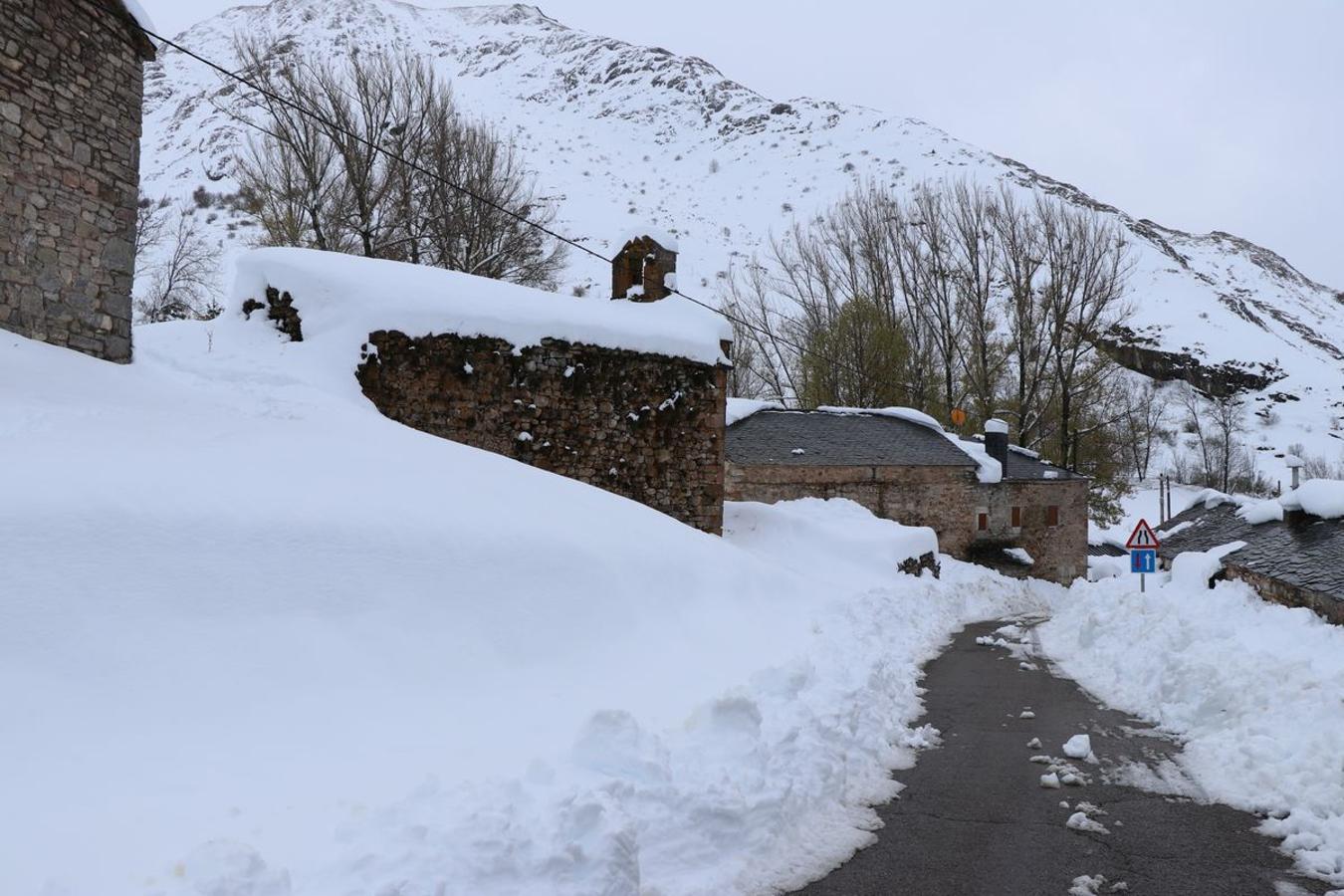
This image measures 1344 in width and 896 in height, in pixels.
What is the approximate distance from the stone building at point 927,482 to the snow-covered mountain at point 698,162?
64.2 ft

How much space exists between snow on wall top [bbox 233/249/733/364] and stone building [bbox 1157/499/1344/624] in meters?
9.14

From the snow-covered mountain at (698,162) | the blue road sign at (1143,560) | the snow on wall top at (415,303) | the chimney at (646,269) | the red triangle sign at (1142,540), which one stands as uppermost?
the snow-covered mountain at (698,162)

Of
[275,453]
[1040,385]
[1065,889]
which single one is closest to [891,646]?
[1065,889]

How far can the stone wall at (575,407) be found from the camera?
11961mm

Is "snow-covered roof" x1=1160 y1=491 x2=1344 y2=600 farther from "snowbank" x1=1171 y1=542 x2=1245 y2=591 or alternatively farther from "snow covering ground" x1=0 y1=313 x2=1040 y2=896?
"snow covering ground" x1=0 y1=313 x2=1040 y2=896

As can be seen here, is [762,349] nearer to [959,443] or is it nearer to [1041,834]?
[959,443]

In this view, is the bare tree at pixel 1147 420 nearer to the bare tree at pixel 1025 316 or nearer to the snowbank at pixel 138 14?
the bare tree at pixel 1025 316

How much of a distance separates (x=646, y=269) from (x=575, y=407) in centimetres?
479

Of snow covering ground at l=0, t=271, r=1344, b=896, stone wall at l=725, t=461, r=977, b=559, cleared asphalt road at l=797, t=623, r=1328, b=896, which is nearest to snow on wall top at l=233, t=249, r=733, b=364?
snow covering ground at l=0, t=271, r=1344, b=896

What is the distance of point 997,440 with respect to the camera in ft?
94.4

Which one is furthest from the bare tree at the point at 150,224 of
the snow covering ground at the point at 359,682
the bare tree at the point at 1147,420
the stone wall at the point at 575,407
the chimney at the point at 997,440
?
the bare tree at the point at 1147,420

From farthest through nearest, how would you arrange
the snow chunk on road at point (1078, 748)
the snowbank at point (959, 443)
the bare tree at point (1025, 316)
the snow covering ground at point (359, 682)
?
1. the bare tree at point (1025, 316)
2. the snowbank at point (959, 443)
3. the snow chunk on road at point (1078, 748)
4. the snow covering ground at point (359, 682)

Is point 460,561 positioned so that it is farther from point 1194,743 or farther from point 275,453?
point 1194,743

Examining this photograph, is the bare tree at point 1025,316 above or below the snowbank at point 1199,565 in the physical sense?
above
